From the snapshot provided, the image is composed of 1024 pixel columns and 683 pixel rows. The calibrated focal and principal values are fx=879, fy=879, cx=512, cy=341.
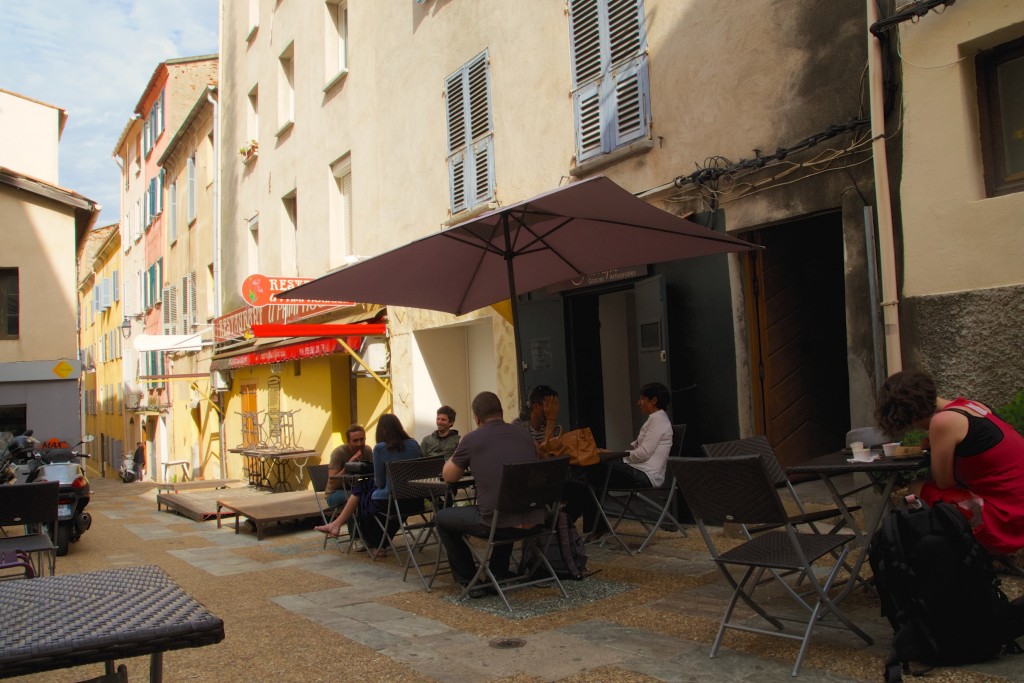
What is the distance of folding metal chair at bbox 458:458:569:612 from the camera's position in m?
5.20

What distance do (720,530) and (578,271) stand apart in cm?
244

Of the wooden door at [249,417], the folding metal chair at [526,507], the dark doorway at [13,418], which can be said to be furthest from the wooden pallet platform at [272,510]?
the dark doorway at [13,418]

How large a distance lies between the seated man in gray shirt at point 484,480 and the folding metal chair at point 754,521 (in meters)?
1.50

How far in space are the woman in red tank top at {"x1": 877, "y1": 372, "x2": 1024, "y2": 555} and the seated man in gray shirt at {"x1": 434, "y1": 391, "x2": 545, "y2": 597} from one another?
2.37m

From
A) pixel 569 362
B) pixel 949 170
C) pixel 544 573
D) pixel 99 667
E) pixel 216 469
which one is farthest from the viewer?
pixel 216 469

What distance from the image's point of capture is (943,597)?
3.46m

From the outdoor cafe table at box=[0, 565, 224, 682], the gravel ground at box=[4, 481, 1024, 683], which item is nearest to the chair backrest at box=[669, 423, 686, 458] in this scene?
the gravel ground at box=[4, 481, 1024, 683]

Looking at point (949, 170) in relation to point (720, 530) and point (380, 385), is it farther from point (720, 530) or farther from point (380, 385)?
point (380, 385)

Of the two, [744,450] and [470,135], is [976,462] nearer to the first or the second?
[744,450]

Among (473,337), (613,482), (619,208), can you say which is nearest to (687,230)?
(619,208)

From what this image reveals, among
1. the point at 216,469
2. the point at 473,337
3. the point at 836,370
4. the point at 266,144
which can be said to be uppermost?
the point at 266,144

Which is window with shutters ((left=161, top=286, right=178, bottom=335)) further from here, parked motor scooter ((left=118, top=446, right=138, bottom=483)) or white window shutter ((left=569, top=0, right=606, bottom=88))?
white window shutter ((left=569, top=0, right=606, bottom=88))

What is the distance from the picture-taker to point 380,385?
Answer: 13.5 meters

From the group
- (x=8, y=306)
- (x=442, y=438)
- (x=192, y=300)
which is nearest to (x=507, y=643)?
(x=442, y=438)
